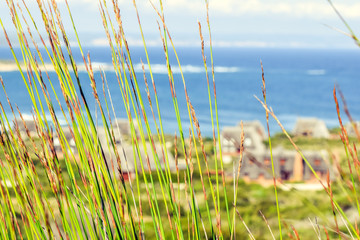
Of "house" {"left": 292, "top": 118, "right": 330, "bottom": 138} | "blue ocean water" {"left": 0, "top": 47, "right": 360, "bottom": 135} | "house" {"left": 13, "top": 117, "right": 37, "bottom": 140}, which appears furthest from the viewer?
"blue ocean water" {"left": 0, "top": 47, "right": 360, "bottom": 135}

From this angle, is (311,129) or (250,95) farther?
(250,95)

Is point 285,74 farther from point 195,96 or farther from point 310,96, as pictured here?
point 195,96

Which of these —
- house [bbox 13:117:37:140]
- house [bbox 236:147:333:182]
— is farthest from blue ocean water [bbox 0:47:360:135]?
house [bbox 236:147:333:182]

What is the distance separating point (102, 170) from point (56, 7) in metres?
0.36

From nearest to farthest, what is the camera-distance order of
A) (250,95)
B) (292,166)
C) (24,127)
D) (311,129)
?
(24,127) → (292,166) → (311,129) → (250,95)

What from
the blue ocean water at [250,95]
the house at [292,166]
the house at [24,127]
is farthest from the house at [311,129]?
the blue ocean water at [250,95]

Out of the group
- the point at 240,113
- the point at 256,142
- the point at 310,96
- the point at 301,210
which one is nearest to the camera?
the point at 301,210

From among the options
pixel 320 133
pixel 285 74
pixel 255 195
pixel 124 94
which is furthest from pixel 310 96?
pixel 124 94

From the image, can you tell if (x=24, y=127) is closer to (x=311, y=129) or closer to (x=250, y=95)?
(x=311, y=129)

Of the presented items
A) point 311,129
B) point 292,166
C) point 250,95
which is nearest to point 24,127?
point 292,166

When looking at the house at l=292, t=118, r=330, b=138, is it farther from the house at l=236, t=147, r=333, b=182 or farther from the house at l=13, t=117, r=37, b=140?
the house at l=13, t=117, r=37, b=140

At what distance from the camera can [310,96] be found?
65.9 metres

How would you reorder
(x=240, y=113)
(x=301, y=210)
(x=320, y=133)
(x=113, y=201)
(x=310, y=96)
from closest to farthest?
(x=113, y=201), (x=301, y=210), (x=320, y=133), (x=240, y=113), (x=310, y=96)

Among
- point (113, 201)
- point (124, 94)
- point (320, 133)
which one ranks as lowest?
point (320, 133)
